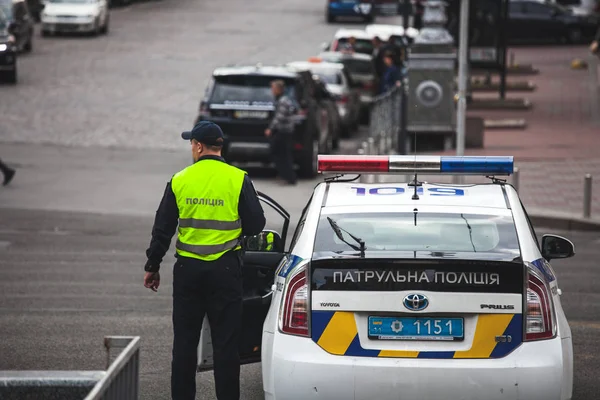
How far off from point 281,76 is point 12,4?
15942 millimetres

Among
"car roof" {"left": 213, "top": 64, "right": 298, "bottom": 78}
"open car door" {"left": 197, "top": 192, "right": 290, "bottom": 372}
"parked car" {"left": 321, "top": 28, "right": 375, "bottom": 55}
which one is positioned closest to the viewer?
"open car door" {"left": 197, "top": 192, "right": 290, "bottom": 372}

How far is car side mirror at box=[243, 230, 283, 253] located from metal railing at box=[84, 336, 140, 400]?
286 cm

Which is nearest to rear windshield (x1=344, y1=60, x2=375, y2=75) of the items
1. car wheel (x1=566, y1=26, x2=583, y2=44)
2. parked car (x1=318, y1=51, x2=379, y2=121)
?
parked car (x1=318, y1=51, x2=379, y2=121)

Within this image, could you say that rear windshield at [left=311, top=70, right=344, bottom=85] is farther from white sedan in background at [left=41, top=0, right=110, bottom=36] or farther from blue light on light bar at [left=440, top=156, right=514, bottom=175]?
blue light on light bar at [left=440, top=156, right=514, bottom=175]

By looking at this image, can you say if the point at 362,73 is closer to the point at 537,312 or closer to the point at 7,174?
the point at 7,174

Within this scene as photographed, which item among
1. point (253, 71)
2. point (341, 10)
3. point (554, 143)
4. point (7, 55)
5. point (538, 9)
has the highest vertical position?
point (253, 71)

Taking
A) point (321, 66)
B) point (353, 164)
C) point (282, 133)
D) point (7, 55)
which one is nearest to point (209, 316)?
point (353, 164)

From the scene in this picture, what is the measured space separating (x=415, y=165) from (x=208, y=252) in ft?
4.20

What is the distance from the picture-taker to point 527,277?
666 cm

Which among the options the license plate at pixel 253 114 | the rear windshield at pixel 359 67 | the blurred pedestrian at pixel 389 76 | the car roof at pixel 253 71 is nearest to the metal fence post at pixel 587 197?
the license plate at pixel 253 114

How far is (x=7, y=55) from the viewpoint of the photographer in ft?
105

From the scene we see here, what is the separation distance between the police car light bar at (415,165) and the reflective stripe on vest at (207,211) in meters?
0.58

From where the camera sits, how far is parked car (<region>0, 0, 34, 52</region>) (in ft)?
114

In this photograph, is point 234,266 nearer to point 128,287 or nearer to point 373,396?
point 373,396
